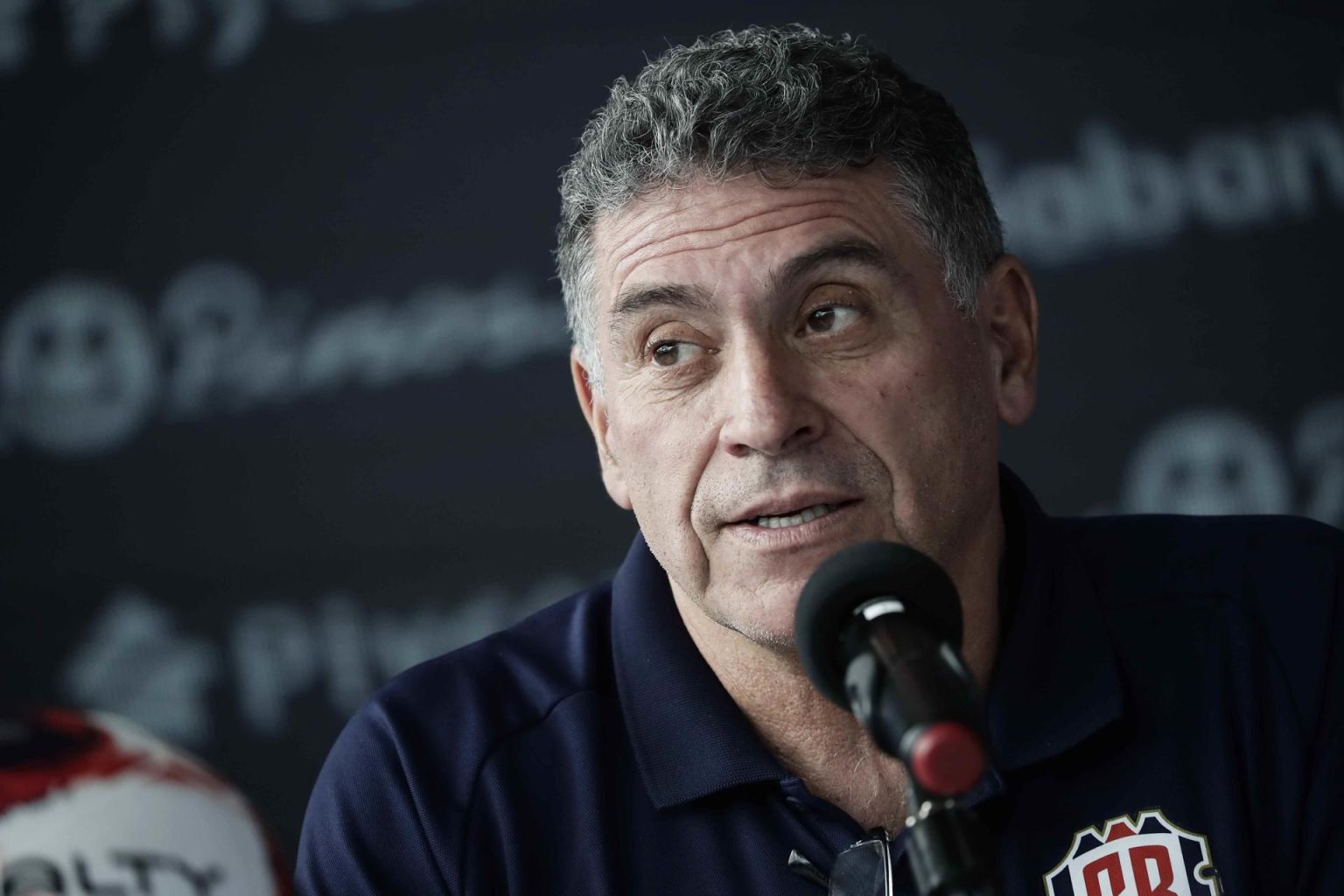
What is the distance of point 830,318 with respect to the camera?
1650mm

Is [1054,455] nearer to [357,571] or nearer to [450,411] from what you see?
[450,411]

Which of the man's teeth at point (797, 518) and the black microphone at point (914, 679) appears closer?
the black microphone at point (914, 679)

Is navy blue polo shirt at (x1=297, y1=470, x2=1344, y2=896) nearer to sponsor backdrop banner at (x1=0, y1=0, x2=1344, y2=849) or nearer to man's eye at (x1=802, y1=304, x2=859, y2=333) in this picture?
man's eye at (x1=802, y1=304, x2=859, y2=333)

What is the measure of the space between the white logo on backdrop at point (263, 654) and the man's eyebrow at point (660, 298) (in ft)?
3.04

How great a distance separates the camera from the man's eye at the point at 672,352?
65.5 inches

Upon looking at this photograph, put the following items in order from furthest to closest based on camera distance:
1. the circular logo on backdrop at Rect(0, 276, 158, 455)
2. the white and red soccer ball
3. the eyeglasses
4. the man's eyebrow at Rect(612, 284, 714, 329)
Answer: the circular logo on backdrop at Rect(0, 276, 158, 455) → the man's eyebrow at Rect(612, 284, 714, 329) → the eyeglasses → the white and red soccer ball

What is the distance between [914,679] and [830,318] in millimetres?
737

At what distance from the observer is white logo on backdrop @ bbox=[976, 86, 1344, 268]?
2.63 meters

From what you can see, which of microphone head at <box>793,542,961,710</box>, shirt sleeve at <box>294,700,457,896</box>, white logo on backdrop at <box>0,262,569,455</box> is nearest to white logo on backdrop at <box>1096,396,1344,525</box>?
white logo on backdrop at <box>0,262,569,455</box>

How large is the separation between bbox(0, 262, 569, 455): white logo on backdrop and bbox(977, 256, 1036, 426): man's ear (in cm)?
89

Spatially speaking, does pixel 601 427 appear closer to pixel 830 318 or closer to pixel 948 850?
pixel 830 318

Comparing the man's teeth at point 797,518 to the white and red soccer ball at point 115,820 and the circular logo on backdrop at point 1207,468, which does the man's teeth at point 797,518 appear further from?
the circular logo on backdrop at point 1207,468

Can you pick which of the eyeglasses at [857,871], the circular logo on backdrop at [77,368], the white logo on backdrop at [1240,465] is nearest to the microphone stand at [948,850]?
the eyeglasses at [857,871]

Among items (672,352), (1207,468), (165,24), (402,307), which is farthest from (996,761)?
(165,24)
